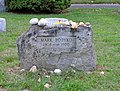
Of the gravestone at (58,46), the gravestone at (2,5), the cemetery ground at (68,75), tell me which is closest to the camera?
the cemetery ground at (68,75)

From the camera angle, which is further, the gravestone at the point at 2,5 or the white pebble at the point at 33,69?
the gravestone at the point at 2,5

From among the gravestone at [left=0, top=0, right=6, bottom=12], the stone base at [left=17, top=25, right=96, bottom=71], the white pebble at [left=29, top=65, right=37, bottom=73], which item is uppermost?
the stone base at [left=17, top=25, right=96, bottom=71]

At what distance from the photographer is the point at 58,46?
6.05 metres

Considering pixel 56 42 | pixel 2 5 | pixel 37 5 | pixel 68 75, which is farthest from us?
pixel 2 5

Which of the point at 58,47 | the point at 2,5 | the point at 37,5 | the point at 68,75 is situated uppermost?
the point at 58,47

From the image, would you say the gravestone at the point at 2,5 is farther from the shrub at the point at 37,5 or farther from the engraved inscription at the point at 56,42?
the engraved inscription at the point at 56,42

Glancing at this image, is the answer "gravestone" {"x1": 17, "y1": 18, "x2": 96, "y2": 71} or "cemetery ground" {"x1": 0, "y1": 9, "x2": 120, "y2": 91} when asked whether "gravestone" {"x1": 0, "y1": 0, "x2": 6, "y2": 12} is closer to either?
"cemetery ground" {"x1": 0, "y1": 9, "x2": 120, "y2": 91}

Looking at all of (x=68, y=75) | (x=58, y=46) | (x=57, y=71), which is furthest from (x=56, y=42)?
(x=68, y=75)

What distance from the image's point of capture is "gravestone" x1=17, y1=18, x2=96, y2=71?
604cm

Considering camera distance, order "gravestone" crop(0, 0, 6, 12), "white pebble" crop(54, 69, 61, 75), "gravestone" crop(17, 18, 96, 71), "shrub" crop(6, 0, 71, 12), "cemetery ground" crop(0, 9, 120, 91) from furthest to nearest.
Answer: "gravestone" crop(0, 0, 6, 12)
"shrub" crop(6, 0, 71, 12)
"gravestone" crop(17, 18, 96, 71)
"white pebble" crop(54, 69, 61, 75)
"cemetery ground" crop(0, 9, 120, 91)

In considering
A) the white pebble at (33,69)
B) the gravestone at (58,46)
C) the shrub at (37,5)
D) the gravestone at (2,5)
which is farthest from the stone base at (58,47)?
the gravestone at (2,5)

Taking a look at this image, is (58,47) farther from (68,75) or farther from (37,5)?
(37,5)

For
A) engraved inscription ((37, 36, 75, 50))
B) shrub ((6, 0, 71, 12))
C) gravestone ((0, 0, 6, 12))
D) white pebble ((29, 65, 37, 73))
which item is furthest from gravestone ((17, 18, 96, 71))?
gravestone ((0, 0, 6, 12))

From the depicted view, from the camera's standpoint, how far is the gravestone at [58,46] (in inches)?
238
